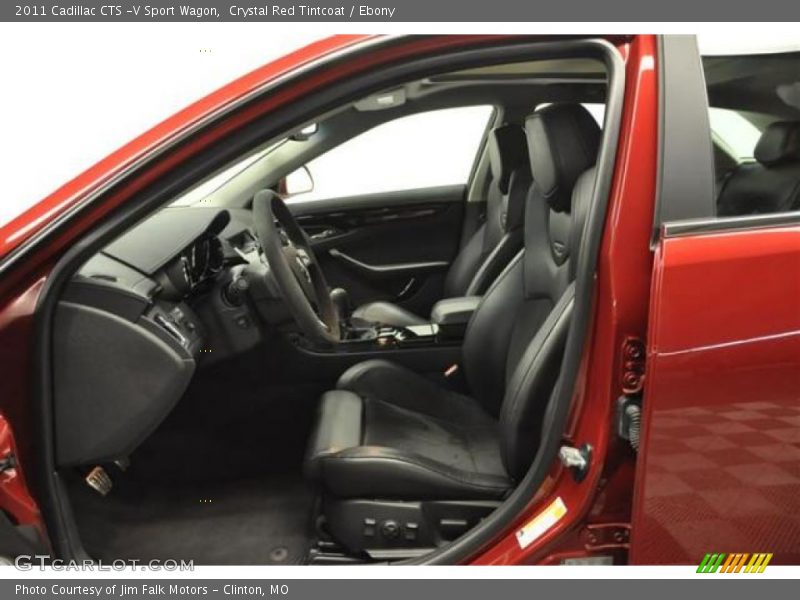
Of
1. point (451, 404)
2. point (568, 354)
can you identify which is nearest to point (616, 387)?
point (568, 354)

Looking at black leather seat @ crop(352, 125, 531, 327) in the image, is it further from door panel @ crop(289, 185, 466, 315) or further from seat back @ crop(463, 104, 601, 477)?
seat back @ crop(463, 104, 601, 477)

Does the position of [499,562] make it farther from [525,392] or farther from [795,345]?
[795,345]

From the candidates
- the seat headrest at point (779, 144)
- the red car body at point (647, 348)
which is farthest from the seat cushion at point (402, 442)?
the seat headrest at point (779, 144)

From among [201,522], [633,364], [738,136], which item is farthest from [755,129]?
[201,522]

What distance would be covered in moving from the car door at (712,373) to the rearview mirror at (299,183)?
1.90 meters

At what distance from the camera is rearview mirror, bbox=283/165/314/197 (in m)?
2.73

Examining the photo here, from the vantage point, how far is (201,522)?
1.72m

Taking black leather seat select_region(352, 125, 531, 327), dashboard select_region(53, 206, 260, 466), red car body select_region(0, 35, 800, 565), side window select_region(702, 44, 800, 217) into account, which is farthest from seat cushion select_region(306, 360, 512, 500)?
side window select_region(702, 44, 800, 217)

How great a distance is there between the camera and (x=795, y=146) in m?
1.27

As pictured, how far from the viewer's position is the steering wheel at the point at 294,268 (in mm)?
1624

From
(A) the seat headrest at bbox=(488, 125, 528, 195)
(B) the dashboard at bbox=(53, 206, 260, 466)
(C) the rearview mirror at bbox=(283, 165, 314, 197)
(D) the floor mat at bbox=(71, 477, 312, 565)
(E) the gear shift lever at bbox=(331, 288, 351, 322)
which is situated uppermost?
(A) the seat headrest at bbox=(488, 125, 528, 195)

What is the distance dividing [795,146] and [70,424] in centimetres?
152

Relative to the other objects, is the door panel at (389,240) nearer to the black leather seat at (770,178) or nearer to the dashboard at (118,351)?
the dashboard at (118,351)

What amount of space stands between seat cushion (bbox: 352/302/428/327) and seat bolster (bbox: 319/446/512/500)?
1.04 m
